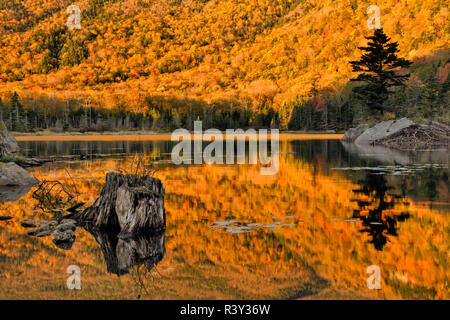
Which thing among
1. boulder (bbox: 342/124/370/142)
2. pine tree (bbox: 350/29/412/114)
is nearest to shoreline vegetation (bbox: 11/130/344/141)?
boulder (bbox: 342/124/370/142)

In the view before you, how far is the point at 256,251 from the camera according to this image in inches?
285

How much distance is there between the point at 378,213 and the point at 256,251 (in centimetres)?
386

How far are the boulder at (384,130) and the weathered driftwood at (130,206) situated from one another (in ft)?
99.9

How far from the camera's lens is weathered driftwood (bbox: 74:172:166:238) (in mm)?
8531

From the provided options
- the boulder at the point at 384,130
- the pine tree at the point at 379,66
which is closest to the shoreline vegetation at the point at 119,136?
the pine tree at the point at 379,66

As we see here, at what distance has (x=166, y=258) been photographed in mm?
6988

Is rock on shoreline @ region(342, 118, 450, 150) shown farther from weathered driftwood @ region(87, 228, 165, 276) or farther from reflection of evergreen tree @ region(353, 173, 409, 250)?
weathered driftwood @ region(87, 228, 165, 276)

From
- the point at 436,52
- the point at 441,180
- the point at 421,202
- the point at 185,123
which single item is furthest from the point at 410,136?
the point at 185,123

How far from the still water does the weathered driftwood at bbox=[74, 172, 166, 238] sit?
33cm

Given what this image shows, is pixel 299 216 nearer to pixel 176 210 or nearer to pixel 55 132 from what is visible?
pixel 176 210

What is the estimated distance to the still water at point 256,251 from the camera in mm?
5762

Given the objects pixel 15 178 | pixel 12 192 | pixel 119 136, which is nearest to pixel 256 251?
pixel 12 192

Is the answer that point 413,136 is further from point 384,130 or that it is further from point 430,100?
point 430,100

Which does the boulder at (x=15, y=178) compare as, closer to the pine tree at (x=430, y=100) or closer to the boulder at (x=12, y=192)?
the boulder at (x=12, y=192)
